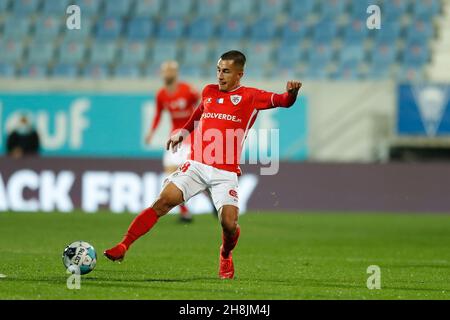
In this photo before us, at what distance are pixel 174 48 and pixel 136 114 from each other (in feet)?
10.8

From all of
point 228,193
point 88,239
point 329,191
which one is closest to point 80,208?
point 329,191

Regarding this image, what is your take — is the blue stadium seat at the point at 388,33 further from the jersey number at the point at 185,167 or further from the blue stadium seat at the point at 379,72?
the jersey number at the point at 185,167

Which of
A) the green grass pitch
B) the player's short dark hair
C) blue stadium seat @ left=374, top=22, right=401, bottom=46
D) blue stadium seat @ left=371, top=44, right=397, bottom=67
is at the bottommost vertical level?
the green grass pitch

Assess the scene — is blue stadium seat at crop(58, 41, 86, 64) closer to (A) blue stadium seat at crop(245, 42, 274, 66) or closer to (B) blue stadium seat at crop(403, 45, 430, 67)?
(A) blue stadium seat at crop(245, 42, 274, 66)

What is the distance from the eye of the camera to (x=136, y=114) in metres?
18.9

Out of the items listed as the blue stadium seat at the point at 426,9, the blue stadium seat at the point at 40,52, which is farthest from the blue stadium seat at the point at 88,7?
the blue stadium seat at the point at 426,9

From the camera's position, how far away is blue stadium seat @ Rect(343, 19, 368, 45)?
2175cm

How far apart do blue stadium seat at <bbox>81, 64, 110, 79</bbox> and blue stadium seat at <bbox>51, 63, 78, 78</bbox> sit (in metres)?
0.19

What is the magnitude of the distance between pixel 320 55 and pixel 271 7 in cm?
163

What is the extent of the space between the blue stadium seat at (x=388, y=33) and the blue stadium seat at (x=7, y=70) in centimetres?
758

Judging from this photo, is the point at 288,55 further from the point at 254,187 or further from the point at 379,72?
the point at 254,187

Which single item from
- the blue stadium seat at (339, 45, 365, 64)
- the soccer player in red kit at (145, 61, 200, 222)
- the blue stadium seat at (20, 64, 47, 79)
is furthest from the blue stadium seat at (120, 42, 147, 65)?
the soccer player in red kit at (145, 61, 200, 222)

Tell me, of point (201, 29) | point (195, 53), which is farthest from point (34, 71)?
point (201, 29)

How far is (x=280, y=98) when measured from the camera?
8398 mm
